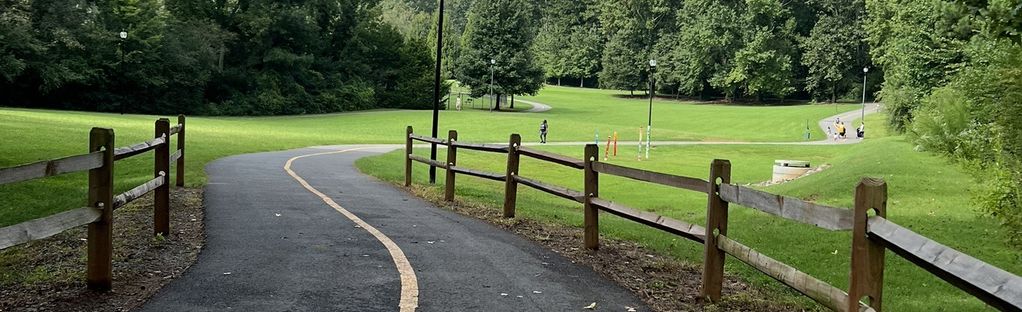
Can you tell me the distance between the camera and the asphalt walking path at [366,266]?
6.08 metres

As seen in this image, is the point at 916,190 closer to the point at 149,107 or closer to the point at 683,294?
the point at 683,294

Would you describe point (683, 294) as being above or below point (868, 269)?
below

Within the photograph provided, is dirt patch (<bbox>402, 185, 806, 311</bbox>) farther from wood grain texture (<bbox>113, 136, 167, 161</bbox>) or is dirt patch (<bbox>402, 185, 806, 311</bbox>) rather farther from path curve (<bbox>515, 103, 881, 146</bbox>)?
path curve (<bbox>515, 103, 881, 146</bbox>)

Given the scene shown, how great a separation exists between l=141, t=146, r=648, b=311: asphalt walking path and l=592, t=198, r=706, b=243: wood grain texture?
72 centimetres

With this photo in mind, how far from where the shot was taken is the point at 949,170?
68.4 ft

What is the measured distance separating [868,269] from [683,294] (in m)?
2.75

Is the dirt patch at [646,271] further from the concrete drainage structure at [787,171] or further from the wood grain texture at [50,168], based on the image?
the concrete drainage structure at [787,171]

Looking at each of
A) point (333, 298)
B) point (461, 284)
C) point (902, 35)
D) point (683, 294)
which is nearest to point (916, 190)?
point (683, 294)

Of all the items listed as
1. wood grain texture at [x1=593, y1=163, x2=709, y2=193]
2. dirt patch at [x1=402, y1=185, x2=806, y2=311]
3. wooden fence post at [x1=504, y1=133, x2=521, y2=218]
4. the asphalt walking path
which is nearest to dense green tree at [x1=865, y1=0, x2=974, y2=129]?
wooden fence post at [x1=504, y1=133, x2=521, y2=218]

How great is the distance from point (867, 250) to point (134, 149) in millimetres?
6555

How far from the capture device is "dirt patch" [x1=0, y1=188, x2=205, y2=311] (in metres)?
5.89

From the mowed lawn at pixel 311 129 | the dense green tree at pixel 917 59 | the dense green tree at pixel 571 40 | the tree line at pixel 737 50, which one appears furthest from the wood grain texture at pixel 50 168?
the dense green tree at pixel 571 40

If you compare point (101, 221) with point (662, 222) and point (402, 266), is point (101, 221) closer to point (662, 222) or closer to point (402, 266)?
point (402, 266)

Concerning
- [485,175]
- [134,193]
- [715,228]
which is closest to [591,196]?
[715,228]
